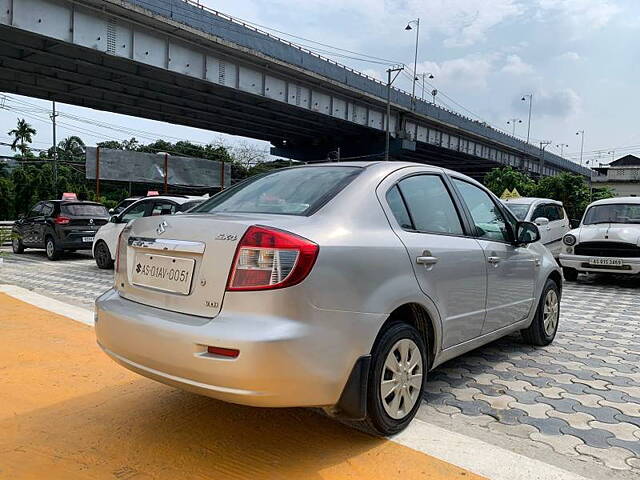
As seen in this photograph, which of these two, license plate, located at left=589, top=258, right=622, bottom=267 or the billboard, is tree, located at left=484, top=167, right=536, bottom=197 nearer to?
the billboard

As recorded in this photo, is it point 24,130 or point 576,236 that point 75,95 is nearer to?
point 576,236

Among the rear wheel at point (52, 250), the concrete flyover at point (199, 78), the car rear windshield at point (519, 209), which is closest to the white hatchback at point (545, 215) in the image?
the car rear windshield at point (519, 209)

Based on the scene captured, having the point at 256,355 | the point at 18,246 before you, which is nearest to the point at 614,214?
the point at 256,355

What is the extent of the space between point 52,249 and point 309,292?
12.3 m

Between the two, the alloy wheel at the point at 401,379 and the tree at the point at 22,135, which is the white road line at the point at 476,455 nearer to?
the alloy wheel at the point at 401,379

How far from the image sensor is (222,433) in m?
3.04

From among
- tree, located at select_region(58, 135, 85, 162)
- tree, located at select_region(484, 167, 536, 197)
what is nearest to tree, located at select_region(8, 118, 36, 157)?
tree, located at select_region(58, 135, 85, 162)

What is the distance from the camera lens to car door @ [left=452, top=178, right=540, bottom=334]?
3943 millimetres

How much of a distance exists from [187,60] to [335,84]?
11153 millimetres

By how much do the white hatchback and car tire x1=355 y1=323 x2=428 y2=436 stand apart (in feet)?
29.0

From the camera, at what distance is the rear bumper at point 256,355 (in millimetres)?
2389

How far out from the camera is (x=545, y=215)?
12.1 m

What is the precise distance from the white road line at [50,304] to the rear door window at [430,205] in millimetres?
3881

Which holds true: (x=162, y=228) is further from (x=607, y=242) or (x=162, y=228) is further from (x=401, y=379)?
(x=607, y=242)
